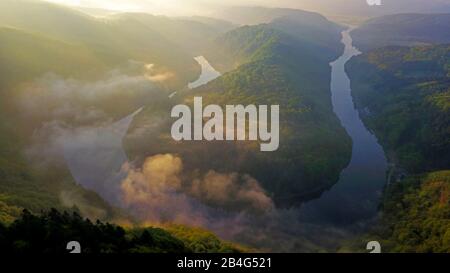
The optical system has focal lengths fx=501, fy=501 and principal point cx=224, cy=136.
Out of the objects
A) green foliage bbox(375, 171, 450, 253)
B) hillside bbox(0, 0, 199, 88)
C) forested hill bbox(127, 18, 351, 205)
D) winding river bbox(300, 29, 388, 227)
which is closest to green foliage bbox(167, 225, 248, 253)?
winding river bbox(300, 29, 388, 227)

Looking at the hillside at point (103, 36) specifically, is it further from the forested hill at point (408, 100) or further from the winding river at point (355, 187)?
the winding river at point (355, 187)

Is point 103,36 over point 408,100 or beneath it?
over

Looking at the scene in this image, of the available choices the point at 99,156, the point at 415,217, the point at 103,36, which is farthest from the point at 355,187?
the point at 103,36

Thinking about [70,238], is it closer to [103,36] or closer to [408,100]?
[408,100]

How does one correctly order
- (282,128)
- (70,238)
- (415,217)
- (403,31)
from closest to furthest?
(70,238), (415,217), (282,128), (403,31)
